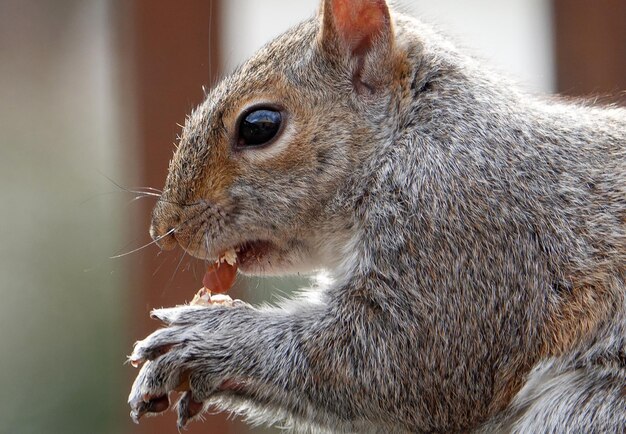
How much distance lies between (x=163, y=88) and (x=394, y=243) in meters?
0.84

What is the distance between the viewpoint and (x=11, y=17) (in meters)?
2.62

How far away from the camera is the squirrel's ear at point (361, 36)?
5.56ft

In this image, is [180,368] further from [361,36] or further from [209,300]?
[361,36]

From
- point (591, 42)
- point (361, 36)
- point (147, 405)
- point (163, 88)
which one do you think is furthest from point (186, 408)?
point (591, 42)

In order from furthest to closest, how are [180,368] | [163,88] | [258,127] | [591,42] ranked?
1. [591,42]
2. [163,88]
3. [258,127]
4. [180,368]

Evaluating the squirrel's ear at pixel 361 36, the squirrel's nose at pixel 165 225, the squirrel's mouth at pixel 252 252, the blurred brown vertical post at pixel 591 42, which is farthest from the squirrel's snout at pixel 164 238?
the blurred brown vertical post at pixel 591 42

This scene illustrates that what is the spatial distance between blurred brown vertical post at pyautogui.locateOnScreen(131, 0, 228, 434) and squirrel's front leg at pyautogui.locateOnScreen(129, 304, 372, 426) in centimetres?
60

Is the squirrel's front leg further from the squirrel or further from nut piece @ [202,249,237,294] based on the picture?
nut piece @ [202,249,237,294]

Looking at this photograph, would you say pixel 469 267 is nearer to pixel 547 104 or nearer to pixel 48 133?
pixel 547 104

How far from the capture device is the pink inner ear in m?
1.69

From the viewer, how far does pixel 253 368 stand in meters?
1.61

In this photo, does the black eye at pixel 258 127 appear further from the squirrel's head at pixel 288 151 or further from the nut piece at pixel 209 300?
the nut piece at pixel 209 300

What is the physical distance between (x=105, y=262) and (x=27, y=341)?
294mm

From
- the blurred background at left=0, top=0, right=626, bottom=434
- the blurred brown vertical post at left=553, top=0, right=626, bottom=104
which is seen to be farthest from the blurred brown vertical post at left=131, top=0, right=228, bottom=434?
the blurred brown vertical post at left=553, top=0, right=626, bottom=104
